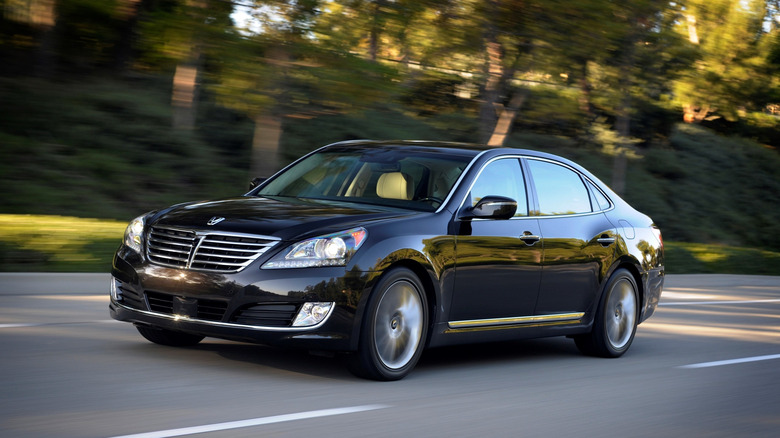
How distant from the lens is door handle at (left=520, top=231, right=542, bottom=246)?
7848mm

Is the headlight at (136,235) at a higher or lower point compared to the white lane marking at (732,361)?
higher

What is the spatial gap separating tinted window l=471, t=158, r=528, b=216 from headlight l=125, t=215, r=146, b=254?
90.9 inches

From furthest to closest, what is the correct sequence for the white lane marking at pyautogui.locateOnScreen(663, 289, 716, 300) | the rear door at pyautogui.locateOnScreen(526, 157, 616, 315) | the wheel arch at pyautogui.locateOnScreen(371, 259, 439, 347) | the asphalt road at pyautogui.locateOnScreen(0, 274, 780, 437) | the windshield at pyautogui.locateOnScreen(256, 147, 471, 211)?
the white lane marking at pyautogui.locateOnScreen(663, 289, 716, 300) → the rear door at pyautogui.locateOnScreen(526, 157, 616, 315) → the windshield at pyautogui.locateOnScreen(256, 147, 471, 211) → the wheel arch at pyautogui.locateOnScreen(371, 259, 439, 347) → the asphalt road at pyautogui.locateOnScreen(0, 274, 780, 437)

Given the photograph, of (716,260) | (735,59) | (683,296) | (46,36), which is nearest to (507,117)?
(683,296)

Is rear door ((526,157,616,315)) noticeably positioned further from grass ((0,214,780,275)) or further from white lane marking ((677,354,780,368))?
grass ((0,214,780,275))

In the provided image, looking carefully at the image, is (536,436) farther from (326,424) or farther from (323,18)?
(323,18)

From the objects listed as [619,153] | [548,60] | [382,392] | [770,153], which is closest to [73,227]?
[382,392]

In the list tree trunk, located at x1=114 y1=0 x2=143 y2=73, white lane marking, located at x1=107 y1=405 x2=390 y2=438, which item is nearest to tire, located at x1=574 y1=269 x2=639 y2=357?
white lane marking, located at x1=107 y1=405 x2=390 y2=438

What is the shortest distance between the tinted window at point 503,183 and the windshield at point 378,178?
0.18 meters

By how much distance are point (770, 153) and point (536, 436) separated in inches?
1559

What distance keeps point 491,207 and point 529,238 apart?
0.57 metres

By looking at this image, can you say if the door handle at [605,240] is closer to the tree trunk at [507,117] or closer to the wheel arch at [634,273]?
the wheel arch at [634,273]

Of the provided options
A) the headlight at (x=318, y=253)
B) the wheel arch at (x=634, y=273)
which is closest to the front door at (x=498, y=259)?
the headlight at (x=318, y=253)

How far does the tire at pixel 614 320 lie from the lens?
8859mm
